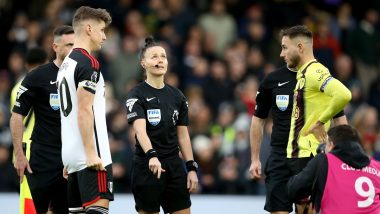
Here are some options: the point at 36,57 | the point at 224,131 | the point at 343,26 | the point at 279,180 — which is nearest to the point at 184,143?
the point at 279,180

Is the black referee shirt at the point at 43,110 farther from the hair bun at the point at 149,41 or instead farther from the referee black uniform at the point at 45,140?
the hair bun at the point at 149,41

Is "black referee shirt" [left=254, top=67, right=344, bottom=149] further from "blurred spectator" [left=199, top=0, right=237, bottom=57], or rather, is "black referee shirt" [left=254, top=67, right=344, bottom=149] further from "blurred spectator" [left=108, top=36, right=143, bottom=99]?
"blurred spectator" [left=199, top=0, right=237, bottom=57]

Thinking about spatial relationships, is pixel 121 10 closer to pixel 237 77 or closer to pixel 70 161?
pixel 237 77

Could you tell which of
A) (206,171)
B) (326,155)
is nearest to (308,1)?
(206,171)

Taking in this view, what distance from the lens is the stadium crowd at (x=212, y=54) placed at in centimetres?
1414

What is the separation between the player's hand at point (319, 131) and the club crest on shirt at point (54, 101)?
2292 millimetres

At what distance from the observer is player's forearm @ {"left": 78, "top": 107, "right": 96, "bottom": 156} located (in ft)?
24.3

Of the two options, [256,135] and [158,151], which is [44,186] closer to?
[158,151]

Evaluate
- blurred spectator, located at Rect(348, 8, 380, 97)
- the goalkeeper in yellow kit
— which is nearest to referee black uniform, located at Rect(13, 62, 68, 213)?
the goalkeeper in yellow kit

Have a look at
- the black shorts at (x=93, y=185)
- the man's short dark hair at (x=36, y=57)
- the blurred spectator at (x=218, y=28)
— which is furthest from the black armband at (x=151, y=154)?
the blurred spectator at (x=218, y=28)

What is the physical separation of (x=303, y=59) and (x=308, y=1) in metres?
8.63

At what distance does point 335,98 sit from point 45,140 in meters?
2.68

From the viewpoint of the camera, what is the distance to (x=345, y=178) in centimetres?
723

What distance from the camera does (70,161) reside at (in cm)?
766
